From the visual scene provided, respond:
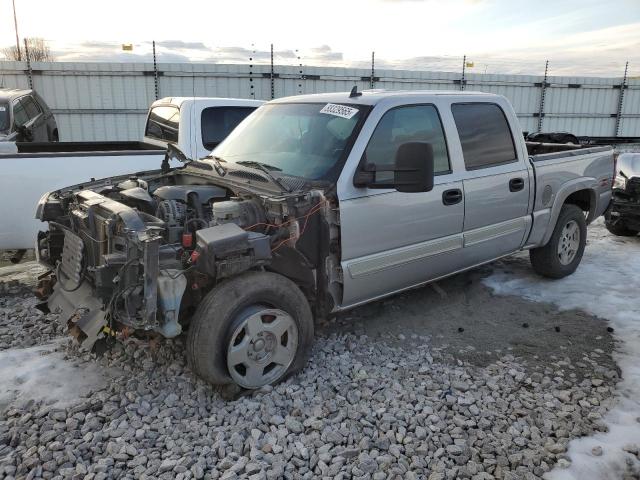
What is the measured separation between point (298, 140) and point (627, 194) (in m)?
5.41

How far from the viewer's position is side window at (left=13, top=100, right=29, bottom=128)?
941cm

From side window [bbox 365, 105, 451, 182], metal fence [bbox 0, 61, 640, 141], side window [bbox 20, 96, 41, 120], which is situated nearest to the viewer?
side window [bbox 365, 105, 451, 182]

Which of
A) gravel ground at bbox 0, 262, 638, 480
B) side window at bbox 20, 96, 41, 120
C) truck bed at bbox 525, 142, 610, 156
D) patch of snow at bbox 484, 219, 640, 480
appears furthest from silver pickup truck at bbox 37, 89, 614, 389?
side window at bbox 20, 96, 41, 120

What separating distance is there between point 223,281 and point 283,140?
1442 millimetres

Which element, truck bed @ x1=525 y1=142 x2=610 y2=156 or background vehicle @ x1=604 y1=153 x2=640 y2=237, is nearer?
truck bed @ x1=525 y1=142 x2=610 y2=156

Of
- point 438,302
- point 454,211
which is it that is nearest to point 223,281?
point 454,211

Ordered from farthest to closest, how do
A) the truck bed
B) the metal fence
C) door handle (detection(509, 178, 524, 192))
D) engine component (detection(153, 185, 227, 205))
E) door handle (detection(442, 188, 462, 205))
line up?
the metal fence < the truck bed < door handle (detection(509, 178, 524, 192)) < door handle (detection(442, 188, 462, 205)) < engine component (detection(153, 185, 227, 205))

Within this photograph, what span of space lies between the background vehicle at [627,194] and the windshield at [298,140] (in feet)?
16.0

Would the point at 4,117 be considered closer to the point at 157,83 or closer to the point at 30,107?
the point at 30,107

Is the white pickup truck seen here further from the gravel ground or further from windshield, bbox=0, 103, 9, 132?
windshield, bbox=0, 103, 9, 132

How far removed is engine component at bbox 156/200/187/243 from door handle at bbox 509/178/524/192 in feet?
9.63

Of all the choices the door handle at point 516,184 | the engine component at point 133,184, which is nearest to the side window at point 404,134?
the door handle at point 516,184

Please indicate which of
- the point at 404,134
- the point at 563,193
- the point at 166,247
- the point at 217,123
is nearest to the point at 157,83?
the point at 217,123

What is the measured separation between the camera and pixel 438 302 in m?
5.18
